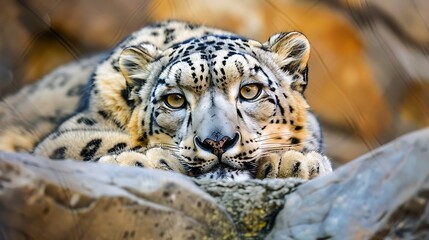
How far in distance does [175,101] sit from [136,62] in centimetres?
16

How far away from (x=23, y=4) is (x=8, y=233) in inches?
9.2

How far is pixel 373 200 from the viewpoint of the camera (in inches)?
35.6

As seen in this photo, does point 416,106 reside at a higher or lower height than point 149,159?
higher

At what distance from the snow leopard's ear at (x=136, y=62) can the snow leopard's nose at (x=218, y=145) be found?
303 millimetres

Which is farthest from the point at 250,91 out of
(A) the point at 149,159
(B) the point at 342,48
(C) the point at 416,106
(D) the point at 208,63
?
(C) the point at 416,106

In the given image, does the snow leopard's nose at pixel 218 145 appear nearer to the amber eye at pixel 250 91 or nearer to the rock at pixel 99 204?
the amber eye at pixel 250 91

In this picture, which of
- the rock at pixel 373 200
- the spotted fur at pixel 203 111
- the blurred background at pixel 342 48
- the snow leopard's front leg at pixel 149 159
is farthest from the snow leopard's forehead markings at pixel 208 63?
the rock at pixel 373 200

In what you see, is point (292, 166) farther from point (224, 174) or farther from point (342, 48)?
point (342, 48)

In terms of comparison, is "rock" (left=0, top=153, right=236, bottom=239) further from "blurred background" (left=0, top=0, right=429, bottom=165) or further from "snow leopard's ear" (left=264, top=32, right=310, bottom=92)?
"snow leopard's ear" (left=264, top=32, right=310, bottom=92)

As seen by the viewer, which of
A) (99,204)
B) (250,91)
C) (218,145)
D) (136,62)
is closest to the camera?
(99,204)

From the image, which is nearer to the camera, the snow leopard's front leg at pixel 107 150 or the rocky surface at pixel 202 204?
the rocky surface at pixel 202 204

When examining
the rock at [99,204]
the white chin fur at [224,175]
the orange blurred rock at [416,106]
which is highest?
the orange blurred rock at [416,106]

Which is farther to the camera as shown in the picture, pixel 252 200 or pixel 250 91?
pixel 250 91

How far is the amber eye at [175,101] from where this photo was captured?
55.1 inches
